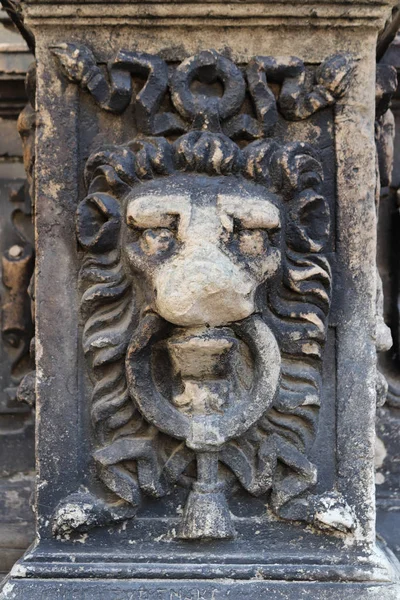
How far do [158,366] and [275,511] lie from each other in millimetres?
406

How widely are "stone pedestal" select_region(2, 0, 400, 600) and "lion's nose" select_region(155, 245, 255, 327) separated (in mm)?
11

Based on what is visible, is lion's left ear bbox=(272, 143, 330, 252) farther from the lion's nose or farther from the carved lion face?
the lion's nose

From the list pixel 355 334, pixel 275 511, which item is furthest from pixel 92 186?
pixel 275 511

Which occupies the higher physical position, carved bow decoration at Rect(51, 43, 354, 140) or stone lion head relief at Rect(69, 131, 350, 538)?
carved bow decoration at Rect(51, 43, 354, 140)

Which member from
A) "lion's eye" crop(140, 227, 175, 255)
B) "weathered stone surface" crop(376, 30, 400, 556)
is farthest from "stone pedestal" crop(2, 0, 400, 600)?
"weathered stone surface" crop(376, 30, 400, 556)

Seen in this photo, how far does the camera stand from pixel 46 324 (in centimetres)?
161

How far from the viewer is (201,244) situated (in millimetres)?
1495

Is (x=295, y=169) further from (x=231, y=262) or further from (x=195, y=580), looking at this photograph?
(x=195, y=580)

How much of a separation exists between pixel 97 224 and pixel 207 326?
13.3 inches

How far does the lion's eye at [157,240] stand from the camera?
59.9 inches

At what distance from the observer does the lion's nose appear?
4.78ft

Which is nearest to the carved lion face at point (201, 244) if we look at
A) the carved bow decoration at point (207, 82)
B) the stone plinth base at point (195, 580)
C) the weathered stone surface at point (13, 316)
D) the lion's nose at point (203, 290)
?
the lion's nose at point (203, 290)

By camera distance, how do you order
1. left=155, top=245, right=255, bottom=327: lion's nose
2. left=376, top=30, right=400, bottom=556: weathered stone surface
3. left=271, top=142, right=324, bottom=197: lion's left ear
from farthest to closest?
left=376, top=30, right=400, bottom=556: weathered stone surface < left=271, top=142, right=324, bottom=197: lion's left ear < left=155, top=245, right=255, bottom=327: lion's nose

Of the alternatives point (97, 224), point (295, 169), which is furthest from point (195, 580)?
point (295, 169)
